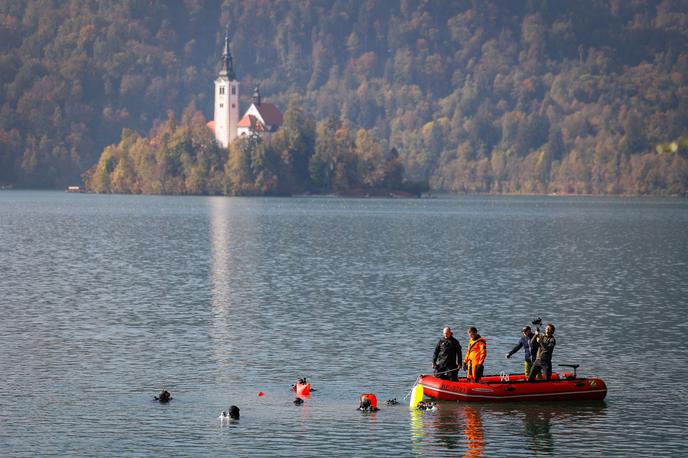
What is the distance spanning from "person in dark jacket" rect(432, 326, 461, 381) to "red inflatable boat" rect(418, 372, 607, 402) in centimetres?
45

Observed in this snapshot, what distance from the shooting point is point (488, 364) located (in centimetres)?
5694

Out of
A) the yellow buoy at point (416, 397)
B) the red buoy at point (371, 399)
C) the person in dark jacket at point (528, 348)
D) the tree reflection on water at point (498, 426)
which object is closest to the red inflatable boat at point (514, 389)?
the tree reflection on water at point (498, 426)

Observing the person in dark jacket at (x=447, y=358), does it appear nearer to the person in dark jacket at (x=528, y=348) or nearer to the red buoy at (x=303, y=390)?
the person in dark jacket at (x=528, y=348)

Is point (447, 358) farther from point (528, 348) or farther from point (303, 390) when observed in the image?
point (303, 390)

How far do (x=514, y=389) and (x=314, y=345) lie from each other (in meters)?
16.0

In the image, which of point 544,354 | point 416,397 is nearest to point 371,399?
point 416,397

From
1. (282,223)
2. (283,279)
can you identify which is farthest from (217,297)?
(282,223)

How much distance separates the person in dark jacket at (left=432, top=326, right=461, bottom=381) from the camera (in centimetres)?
4794

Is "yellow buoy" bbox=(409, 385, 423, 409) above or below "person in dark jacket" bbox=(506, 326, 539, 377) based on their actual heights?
below

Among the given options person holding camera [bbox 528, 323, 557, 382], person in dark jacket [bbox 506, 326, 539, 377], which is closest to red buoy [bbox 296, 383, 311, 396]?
person in dark jacket [bbox 506, 326, 539, 377]

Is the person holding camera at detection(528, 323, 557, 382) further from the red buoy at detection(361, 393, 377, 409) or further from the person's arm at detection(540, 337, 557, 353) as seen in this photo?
the red buoy at detection(361, 393, 377, 409)

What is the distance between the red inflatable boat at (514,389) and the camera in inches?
1870

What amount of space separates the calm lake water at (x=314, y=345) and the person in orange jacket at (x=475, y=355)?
4.16 ft

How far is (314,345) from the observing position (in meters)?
61.9
